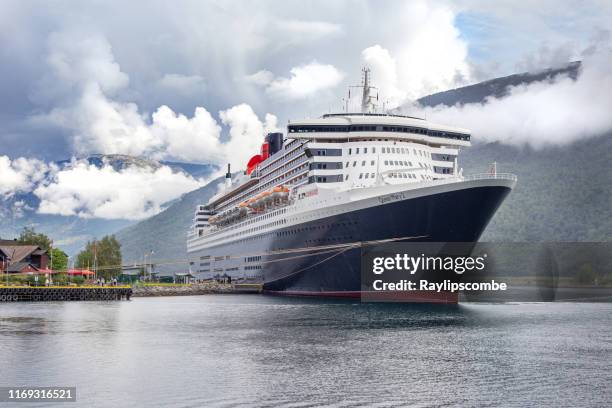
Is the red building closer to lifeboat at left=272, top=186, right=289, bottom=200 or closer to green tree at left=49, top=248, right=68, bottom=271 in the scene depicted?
green tree at left=49, top=248, right=68, bottom=271

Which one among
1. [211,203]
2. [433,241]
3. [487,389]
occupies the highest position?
[211,203]

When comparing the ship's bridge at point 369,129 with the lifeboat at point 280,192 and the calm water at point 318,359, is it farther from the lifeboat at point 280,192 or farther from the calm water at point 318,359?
the calm water at point 318,359

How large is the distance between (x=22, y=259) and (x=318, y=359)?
3114 inches

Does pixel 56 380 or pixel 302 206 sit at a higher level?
pixel 302 206

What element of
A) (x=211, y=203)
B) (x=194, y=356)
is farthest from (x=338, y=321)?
(x=211, y=203)

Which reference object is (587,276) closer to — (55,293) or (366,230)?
(366,230)

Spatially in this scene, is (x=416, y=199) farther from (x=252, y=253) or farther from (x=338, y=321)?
(x=252, y=253)

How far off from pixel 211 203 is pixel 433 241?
240ft

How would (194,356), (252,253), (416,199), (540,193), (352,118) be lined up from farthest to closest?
(540,193) < (252,253) < (352,118) < (416,199) < (194,356)

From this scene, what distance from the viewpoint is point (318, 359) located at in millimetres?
32469

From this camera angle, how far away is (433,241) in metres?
55.7

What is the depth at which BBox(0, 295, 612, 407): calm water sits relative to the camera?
25.3 m

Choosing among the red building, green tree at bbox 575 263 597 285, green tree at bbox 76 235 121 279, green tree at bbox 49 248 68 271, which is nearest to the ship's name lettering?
the red building

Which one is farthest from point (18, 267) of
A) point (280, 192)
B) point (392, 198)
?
point (392, 198)
